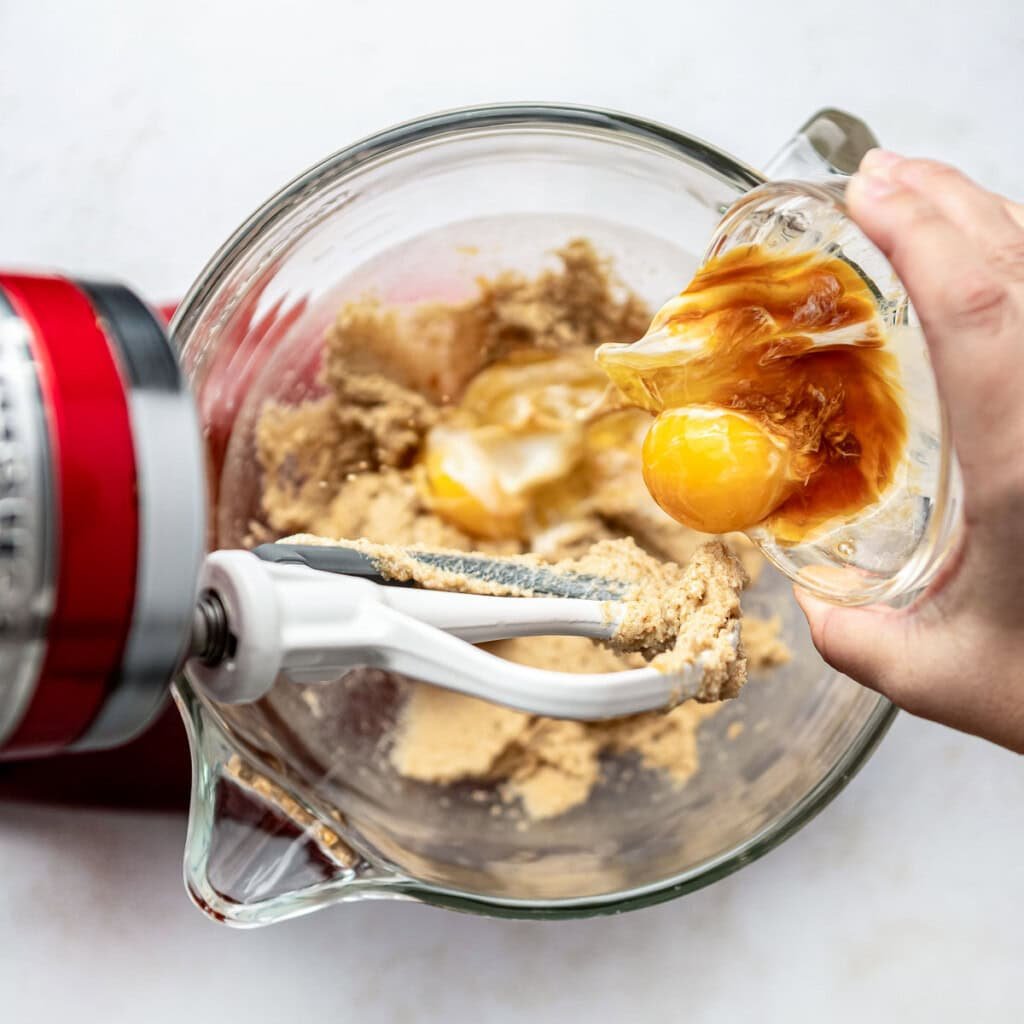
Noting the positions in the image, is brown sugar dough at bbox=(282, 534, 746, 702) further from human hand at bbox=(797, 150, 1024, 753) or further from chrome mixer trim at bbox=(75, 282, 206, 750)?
chrome mixer trim at bbox=(75, 282, 206, 750)

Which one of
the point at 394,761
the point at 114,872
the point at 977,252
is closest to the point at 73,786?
the point at 114,872

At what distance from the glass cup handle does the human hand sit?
199mm

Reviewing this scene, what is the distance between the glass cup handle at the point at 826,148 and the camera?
0.91m

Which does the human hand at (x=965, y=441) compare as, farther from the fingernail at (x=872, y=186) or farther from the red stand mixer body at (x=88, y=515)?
the red stand mixer body at (x=88, y=515)

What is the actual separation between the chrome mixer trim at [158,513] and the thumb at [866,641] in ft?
1.51

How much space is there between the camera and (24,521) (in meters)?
0.49

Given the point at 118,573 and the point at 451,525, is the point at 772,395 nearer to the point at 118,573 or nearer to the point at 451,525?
the point at 451,525

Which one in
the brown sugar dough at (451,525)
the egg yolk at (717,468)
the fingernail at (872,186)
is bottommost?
the brown sugar dough at (451,525)

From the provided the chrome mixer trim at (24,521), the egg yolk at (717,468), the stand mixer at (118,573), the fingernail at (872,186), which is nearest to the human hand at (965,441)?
the fingernail at (872,186)

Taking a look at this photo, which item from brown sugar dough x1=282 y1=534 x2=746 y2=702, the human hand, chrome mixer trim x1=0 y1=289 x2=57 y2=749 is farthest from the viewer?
brown sugar dough x1=282 y1=534 x2=746 y2=702

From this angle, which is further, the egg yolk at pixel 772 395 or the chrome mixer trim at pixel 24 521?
the egg yolk at pixel 772 395

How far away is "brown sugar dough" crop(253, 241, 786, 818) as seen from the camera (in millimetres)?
997

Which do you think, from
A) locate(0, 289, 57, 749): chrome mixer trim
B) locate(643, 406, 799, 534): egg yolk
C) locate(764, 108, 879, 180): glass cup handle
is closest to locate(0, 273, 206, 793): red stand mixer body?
locate(0, 289, 57, 749): chrome mixer trim

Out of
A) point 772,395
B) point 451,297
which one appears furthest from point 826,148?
point 451,297
